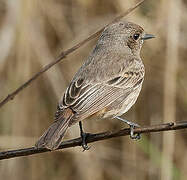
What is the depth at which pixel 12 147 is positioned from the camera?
6273mm

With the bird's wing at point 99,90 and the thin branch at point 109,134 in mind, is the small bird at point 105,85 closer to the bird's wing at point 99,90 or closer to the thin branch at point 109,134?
the bird's wing at point 99,90

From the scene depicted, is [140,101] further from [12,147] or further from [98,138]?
[98,138]

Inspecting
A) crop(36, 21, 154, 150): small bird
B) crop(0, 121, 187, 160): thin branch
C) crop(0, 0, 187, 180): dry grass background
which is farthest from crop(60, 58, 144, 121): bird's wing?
crop(0, 0, 187, 180): dry grass background

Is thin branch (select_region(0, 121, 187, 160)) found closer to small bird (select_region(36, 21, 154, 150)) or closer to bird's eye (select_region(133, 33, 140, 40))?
small bird (select_region(36, 21, 154, 150))

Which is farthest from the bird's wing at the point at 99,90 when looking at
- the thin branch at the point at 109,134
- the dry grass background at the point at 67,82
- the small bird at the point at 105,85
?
the dry grass background at the point at 67,82

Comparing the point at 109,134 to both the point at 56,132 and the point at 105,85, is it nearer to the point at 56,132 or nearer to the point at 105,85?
the point at 56,132

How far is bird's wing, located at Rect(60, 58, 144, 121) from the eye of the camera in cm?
399

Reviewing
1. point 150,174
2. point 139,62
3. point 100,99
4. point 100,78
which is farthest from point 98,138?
point 150,174

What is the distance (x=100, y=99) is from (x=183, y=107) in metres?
2.95

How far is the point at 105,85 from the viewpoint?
14.4ft

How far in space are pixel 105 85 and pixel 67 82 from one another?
2365 mm

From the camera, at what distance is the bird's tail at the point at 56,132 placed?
346cm

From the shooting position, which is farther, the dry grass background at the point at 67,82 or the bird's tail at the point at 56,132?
the dry grass background at the point at 67,82

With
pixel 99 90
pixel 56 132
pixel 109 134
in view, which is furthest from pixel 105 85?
pixel 109 134
